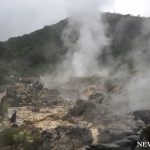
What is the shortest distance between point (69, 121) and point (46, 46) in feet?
111

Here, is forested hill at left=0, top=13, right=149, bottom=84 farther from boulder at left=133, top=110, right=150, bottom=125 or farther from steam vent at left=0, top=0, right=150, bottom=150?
boulder at left=133, top=110, right=150, bottom=125

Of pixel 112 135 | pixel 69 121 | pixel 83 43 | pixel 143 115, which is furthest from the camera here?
pixel 83 43

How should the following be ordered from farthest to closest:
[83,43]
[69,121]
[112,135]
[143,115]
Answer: [83,43] → [69,121] → [143,115] → [112,135]

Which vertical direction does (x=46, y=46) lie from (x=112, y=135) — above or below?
above

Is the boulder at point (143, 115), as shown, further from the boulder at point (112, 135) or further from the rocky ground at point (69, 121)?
the boulder at point (112, 135)

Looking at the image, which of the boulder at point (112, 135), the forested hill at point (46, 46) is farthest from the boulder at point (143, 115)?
the forested hill at point (46, 46)

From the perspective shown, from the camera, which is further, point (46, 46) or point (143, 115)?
point (46, 46)

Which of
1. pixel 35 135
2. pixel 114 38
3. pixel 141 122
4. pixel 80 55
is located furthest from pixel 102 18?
pixel 35 135

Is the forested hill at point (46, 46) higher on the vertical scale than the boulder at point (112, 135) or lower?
higher

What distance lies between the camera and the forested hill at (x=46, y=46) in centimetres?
5316

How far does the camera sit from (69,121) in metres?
26.5

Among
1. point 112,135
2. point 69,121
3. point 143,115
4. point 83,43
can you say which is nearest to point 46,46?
point 83,43

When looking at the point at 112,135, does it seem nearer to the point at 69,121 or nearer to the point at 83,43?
the point at 69,121

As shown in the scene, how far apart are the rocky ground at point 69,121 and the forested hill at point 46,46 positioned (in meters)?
11.0
